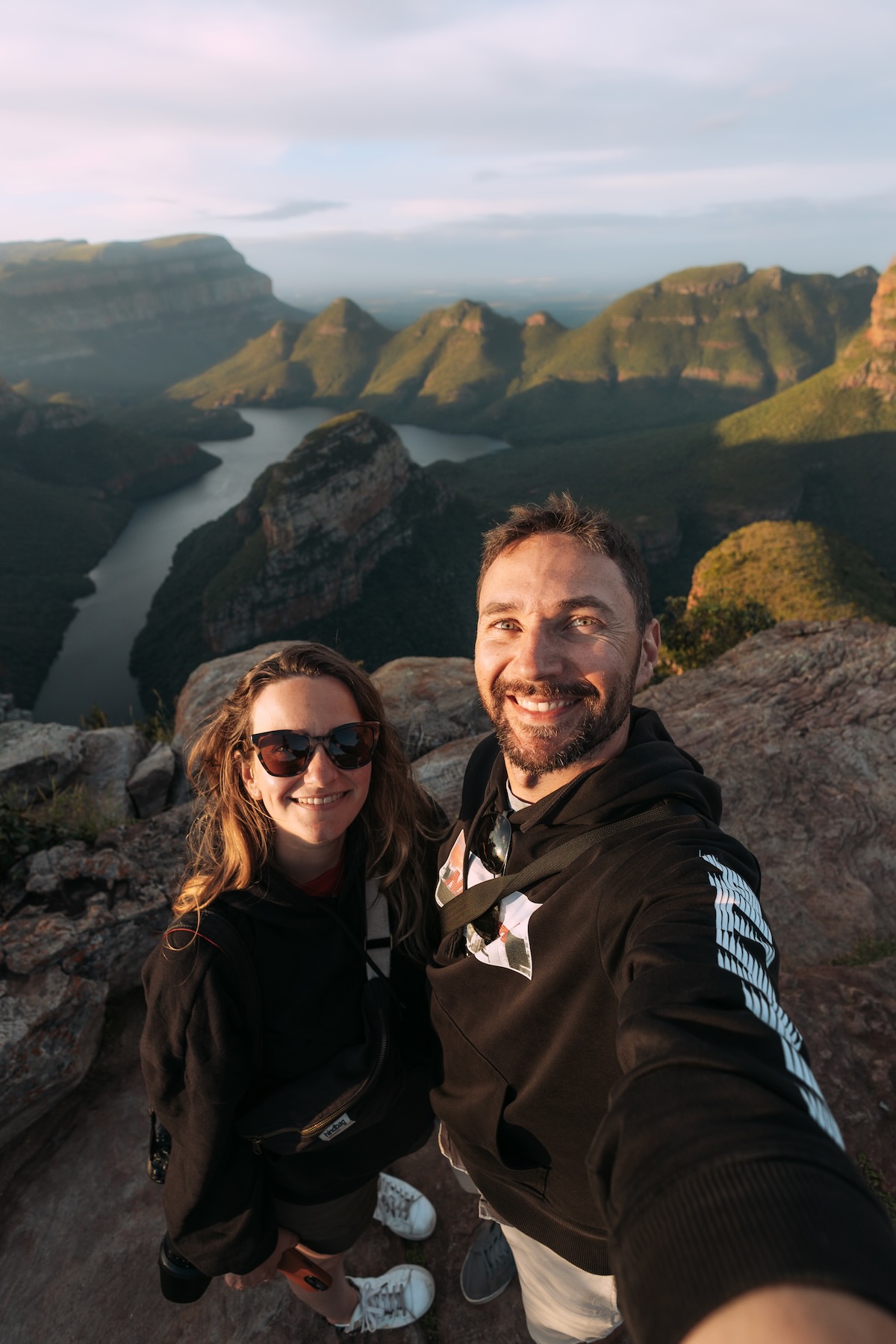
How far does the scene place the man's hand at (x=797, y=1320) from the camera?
1.03 meters

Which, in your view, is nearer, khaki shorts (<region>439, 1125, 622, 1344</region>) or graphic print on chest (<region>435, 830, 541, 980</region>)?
graphic print on chest (<region>435, 830, 541, 980</region>)

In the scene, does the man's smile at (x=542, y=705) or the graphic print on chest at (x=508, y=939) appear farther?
the man's smile at (x=542, y=705)

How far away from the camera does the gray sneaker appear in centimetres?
396

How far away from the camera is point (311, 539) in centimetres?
6391

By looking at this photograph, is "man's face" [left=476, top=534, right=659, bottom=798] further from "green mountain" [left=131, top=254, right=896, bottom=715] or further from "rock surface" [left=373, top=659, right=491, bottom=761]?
"green mountain" [left=131, top=254, right=896, bottom=715]

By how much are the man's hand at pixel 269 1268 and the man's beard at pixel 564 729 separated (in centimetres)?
272

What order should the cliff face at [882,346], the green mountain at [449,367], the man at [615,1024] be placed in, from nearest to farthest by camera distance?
the man at [615,1024] < the cliff face at [882,346] < the green mountain at [449,367]

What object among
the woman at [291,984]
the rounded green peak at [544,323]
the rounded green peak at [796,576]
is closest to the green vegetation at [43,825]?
the woman at [291,984]

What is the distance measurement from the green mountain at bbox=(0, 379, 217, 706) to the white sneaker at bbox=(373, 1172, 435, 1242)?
65828mm

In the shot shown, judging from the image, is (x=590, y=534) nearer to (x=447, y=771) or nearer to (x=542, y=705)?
(x=542, y=705)

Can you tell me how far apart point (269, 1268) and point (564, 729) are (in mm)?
3104

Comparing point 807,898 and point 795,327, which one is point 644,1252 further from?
point 795,327

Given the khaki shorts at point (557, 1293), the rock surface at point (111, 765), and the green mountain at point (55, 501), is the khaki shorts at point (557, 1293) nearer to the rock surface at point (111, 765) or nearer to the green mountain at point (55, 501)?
the rock surface at point (111, 765)

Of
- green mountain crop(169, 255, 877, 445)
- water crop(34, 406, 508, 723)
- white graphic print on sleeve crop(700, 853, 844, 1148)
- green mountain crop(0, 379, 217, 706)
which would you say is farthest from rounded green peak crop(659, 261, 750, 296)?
white graphic print on sleeve crop(700, 853, 844, 1148)
